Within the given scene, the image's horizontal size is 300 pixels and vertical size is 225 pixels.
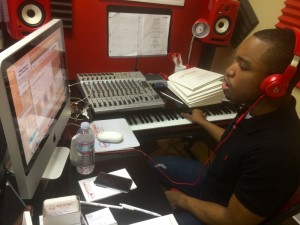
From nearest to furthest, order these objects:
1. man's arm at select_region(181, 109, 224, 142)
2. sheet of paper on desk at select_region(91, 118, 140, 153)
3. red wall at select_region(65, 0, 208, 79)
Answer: sheet of paper on desk at select_region(91, 118, 140, 153) → man's arm at select_region(181, 109, 224, 142) → red wall at select_region(65, 0, 208, 79)

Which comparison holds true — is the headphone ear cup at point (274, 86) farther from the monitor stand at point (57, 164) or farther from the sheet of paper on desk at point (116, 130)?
the monitor stand at point (57, 164)

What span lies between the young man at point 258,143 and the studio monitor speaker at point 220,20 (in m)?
0.80

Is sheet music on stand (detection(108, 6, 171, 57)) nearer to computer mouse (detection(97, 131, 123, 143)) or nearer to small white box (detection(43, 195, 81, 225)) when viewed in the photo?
computer mouse (detection(97, 131, 123, 143))

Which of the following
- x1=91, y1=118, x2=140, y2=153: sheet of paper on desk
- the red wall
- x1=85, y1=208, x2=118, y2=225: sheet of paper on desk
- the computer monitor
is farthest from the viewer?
the red wall

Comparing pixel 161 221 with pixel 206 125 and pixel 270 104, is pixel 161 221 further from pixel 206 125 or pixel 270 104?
pixel 206 125

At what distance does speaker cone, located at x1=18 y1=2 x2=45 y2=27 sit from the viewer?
140cm

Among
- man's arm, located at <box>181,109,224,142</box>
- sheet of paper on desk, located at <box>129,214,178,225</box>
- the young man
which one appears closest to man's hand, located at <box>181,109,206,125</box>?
man's arm, located at <box>181,109,224,142</box>

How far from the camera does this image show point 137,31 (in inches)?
71.8

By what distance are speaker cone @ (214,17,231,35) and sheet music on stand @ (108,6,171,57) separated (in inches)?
12.8

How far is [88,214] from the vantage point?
2.86 ft

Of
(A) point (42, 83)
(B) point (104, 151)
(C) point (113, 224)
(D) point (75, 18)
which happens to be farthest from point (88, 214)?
(D) point (75, 18)

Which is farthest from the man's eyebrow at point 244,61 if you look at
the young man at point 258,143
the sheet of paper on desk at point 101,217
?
the sheet of paper on desk at point 101,217

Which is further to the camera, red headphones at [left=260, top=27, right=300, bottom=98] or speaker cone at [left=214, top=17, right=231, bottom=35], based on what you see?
speaker cone at [left=214, top=17, right=231, bottom=35]

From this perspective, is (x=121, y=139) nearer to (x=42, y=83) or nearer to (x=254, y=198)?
(x=42, y=83)
